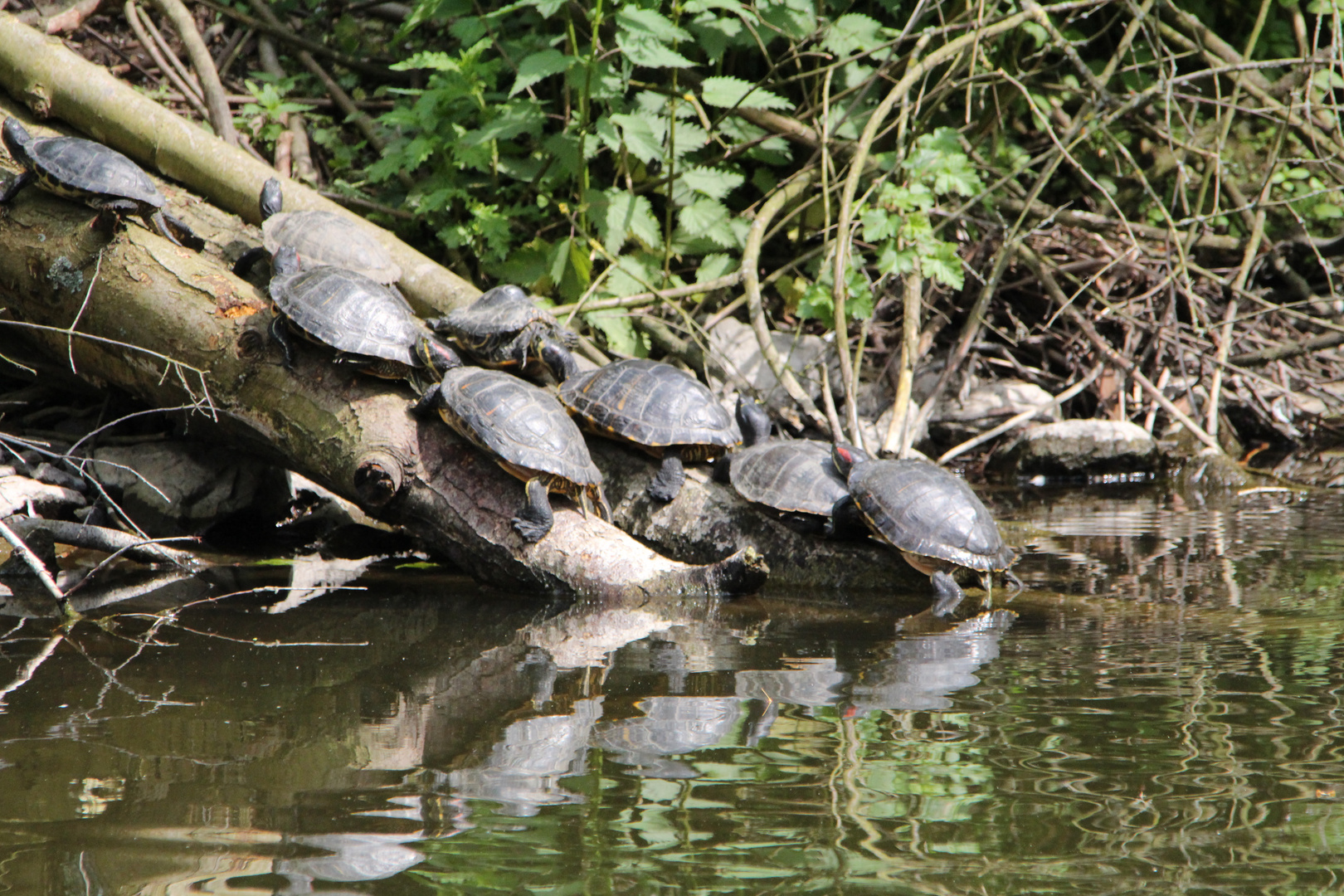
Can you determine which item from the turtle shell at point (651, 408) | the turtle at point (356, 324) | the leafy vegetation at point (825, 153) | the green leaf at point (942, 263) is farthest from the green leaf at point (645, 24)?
the turtle at point (356, 324)

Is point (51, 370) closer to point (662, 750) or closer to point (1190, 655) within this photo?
point (662, 750)

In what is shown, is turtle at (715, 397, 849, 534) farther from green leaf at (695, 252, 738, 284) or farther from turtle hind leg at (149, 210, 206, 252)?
turtle hind leg at (149, 210, 206, 252)

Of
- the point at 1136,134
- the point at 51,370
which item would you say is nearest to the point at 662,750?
the point at 51,370

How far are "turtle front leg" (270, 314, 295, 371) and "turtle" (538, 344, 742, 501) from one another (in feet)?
3.99

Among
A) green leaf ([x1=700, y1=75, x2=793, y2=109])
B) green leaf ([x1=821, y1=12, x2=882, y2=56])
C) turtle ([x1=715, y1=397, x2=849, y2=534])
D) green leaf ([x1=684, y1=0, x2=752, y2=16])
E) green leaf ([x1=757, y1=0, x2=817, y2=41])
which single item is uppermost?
green leaf ([x1=757, y1=0, x2=817, y2=41])

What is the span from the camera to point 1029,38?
798 centimetres

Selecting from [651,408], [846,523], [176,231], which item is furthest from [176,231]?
[846,523]

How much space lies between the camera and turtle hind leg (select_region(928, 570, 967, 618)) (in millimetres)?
4129

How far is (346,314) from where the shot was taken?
427cm

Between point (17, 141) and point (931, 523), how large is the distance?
467 centimetres

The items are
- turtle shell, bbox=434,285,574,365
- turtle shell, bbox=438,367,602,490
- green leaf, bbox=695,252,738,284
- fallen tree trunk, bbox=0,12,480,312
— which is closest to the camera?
turtle shell, bbox=438,367,602,490

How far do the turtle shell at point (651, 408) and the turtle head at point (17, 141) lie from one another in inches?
112

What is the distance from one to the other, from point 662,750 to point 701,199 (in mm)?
4938

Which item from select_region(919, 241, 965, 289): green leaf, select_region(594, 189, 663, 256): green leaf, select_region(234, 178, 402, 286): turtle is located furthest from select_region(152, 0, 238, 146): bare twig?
select_region(919, 241, 965, 289): green leaf
